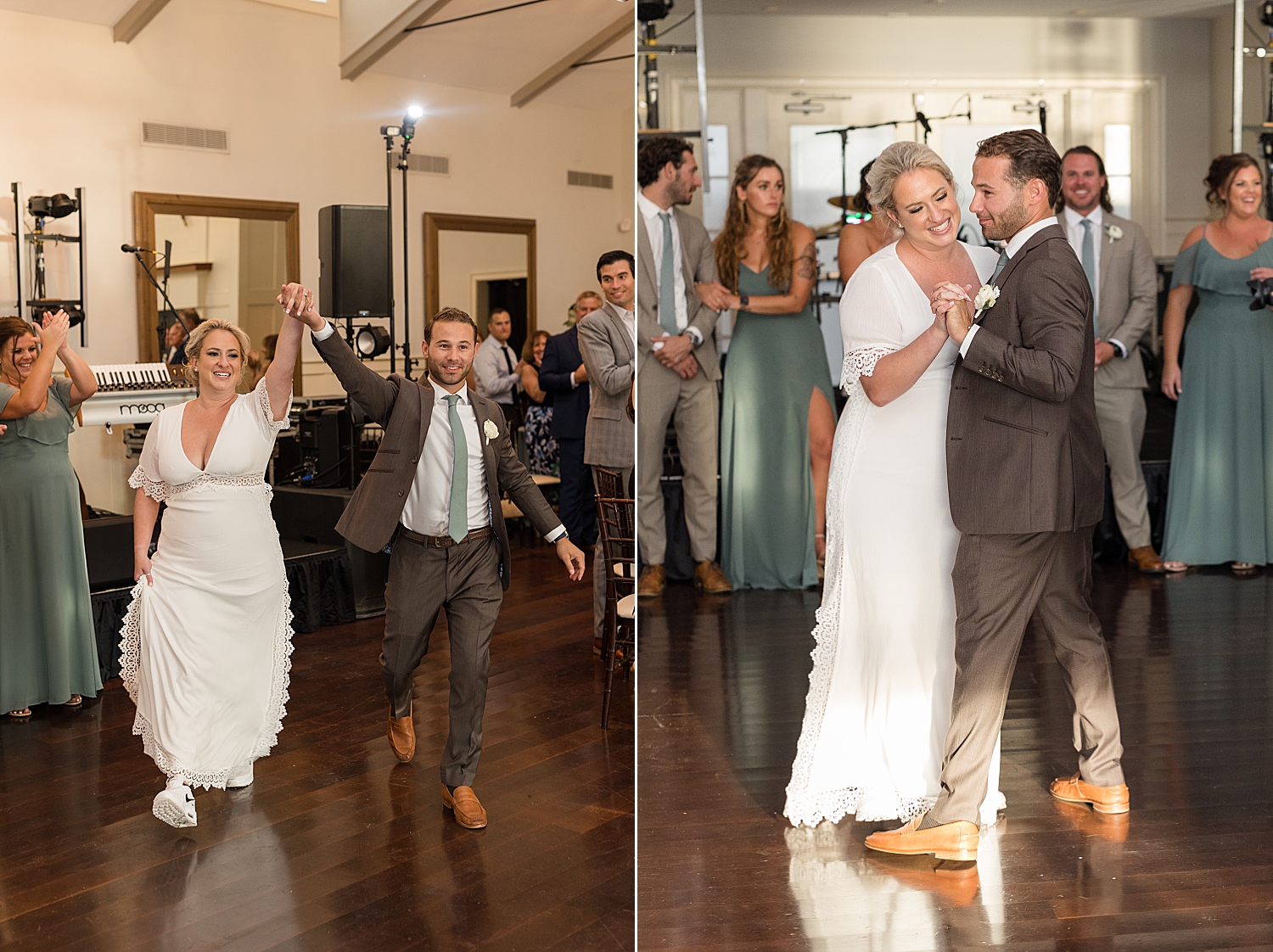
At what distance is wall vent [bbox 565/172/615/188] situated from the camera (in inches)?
101

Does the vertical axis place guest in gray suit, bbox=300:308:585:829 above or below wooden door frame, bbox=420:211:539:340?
below

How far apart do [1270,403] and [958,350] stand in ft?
8.48

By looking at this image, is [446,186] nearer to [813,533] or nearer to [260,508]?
[260,508]

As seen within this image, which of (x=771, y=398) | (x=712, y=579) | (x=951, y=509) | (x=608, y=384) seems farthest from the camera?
(x=712, y=579)

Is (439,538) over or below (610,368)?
below

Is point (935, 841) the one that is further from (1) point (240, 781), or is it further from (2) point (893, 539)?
(1) point (240, 781)

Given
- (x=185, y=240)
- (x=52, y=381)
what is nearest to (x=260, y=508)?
(x=185, y=240)

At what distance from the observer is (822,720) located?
8.36 ft

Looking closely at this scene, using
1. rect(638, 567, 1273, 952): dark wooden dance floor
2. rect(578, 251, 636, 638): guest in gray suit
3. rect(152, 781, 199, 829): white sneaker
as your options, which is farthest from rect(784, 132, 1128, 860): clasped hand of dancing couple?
rect(152, 781, 199, 829): white sneaker

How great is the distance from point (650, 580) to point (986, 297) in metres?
2.18

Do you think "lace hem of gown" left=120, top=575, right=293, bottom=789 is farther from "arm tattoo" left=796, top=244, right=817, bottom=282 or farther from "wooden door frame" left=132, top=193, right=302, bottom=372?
"arm tattoo" left=796, top=244, right=817, bottom=282

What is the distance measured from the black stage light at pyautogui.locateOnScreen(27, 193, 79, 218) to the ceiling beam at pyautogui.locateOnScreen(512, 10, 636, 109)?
1.30 meters

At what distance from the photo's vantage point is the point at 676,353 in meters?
3.28

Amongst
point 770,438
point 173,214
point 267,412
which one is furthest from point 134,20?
point 770,438
